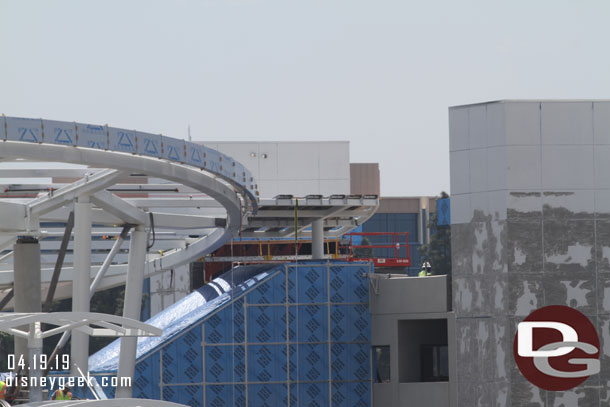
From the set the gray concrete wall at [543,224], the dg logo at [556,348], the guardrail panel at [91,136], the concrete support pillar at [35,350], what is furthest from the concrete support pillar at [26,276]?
the dg logo at [556,348]

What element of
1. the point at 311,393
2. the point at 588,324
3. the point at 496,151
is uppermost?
the point at 496,151

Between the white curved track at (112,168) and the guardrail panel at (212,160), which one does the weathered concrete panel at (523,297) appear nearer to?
the white curved track at (112,168)

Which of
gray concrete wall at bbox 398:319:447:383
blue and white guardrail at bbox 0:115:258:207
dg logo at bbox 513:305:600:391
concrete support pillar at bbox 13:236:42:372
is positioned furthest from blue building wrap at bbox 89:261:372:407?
blue and white guardrail at bbox 0:115:258:207

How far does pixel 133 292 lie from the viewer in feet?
138

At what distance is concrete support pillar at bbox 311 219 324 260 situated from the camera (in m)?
54.2

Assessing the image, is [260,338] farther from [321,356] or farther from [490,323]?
[490,323]

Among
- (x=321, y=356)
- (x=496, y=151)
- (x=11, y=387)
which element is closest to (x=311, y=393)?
(x=321, y=356)

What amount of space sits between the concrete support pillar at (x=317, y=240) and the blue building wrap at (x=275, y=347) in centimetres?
594

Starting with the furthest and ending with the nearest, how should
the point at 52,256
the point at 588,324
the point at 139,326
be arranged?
the point at 52,256
the point at 588,324
the point at 139,326

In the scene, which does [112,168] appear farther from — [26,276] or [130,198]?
[130,198]

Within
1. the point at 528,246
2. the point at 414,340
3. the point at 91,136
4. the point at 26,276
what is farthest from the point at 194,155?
the point at 414,340

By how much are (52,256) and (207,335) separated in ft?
40.2

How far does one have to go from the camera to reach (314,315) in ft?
156

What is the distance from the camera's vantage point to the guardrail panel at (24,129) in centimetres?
2933
